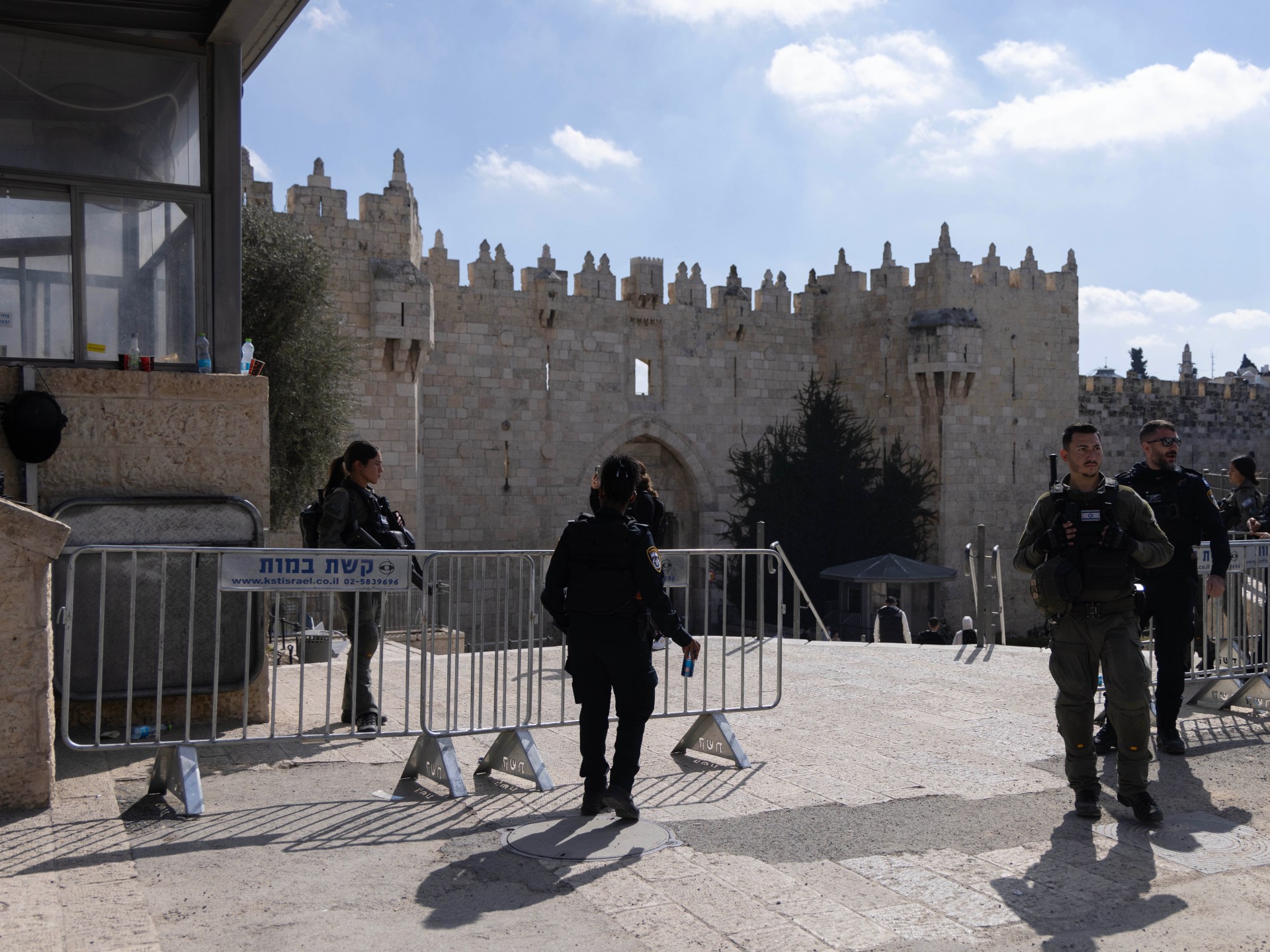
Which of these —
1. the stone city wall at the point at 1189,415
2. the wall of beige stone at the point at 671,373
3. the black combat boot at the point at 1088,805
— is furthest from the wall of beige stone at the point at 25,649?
the stone city wall at the point at 1189,415

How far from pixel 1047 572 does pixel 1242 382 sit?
1102 inches

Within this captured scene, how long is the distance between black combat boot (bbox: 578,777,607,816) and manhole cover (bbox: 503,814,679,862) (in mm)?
25

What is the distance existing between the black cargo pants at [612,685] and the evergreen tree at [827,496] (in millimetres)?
17600

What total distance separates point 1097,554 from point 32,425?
449cm

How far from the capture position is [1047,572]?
14.2 feet

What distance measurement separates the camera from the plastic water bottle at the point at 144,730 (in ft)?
16.6

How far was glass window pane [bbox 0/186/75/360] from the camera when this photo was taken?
5434 mm

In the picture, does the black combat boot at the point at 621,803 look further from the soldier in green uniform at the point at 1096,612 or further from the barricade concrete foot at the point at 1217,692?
the barricade concrete foot at the point at 1217,692

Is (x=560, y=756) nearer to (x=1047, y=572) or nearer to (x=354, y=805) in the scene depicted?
(x=354, y=805)

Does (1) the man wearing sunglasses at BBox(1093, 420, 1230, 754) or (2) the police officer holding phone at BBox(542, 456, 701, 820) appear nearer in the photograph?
(2) the police officer holding phone at BBox(542, 456, 701, 820)

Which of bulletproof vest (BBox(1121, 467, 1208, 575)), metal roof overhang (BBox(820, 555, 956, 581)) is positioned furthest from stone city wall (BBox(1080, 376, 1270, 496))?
bulletproof vest (BBox(1121, 467, 1208, 575))

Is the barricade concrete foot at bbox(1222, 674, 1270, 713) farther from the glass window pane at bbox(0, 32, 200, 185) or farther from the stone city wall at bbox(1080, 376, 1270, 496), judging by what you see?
the stone city wall at bbox(1080, 376, 1270, 496)

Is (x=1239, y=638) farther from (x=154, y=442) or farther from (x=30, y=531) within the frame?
(x=30, y=531)

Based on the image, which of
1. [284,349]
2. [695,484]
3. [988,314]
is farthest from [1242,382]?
[284,349]
